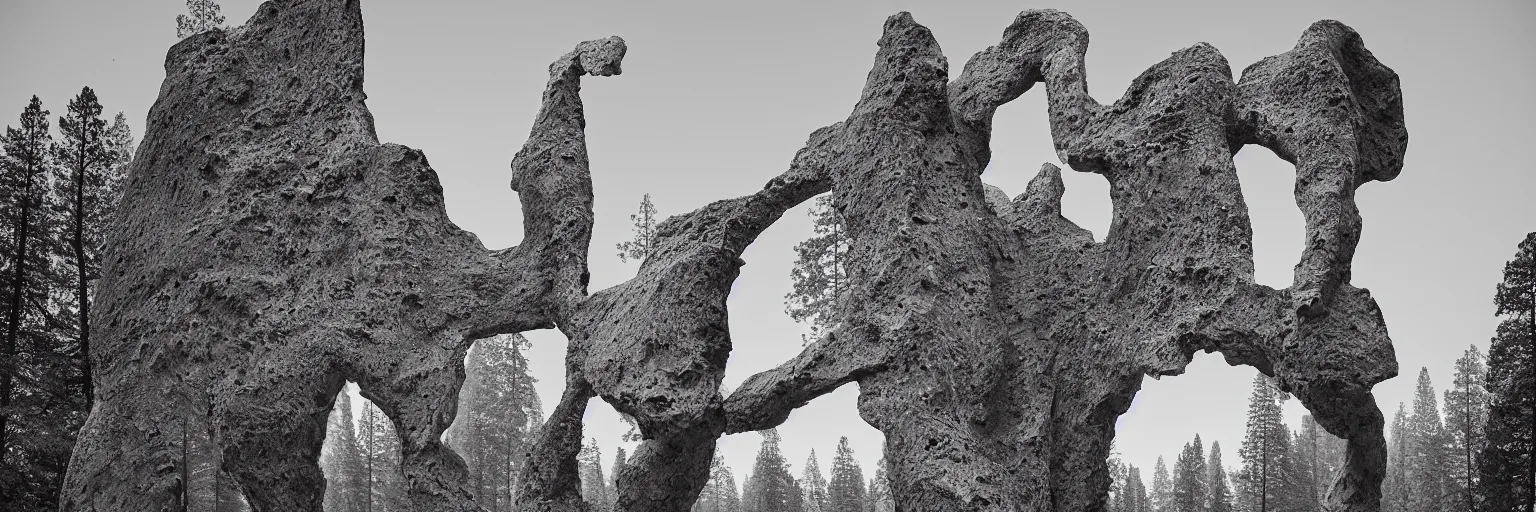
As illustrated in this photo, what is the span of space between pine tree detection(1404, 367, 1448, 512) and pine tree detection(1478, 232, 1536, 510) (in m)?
14.9

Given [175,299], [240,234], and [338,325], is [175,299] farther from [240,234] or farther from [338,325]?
[338,325]

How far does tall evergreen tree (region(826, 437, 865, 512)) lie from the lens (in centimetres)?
4516

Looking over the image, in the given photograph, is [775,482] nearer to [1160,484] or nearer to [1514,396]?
[1514,396]

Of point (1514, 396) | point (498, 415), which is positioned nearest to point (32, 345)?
point (498, 415)

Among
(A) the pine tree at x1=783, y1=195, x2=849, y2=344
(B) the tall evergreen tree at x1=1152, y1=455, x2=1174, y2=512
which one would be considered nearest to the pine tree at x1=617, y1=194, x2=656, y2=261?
(A) the pine tree at x1=783, y1=195, x2=849, y2=344

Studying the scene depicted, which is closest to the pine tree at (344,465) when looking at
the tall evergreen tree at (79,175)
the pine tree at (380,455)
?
the pine tree at (380,455)

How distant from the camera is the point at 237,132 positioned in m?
18.5

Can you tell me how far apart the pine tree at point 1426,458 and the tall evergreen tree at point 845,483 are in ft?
65.0

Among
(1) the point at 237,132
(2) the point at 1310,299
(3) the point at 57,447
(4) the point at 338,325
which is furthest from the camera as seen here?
(3) the point at 57,447

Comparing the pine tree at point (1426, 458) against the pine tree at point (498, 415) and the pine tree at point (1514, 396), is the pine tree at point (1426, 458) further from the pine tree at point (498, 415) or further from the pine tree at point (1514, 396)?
the pine tree at point (498, 415)

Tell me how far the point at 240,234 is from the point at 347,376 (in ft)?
9.13

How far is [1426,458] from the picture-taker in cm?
5353

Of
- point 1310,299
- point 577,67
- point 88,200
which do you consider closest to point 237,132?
point 577,67

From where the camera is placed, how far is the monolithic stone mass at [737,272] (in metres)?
14.6
